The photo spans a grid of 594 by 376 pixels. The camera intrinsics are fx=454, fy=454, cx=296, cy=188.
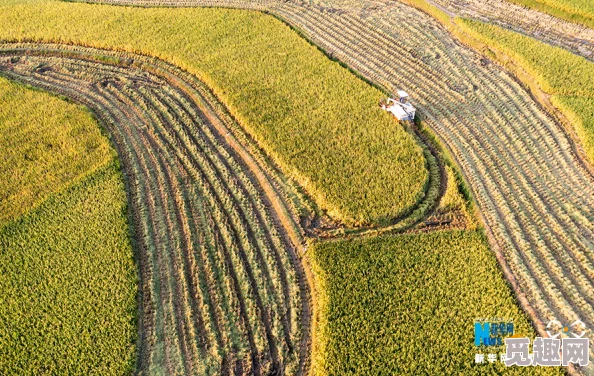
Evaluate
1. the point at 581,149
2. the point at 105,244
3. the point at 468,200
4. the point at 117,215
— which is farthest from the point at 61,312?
the point at 581,149

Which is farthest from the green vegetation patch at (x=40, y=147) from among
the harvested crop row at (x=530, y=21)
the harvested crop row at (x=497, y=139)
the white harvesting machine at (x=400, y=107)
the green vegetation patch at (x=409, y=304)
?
the harvested crop row at (x=530, y=21)

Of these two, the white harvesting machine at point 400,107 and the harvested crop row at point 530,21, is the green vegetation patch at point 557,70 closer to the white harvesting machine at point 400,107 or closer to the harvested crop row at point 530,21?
the harvested crop row at point 530,21

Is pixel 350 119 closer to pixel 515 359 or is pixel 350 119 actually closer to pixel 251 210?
pixel 251 210

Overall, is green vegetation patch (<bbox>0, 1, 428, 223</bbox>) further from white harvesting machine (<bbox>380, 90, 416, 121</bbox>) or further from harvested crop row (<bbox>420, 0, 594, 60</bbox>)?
harvested crop row (<bbox>420, 0, 594, 60</bbox>)

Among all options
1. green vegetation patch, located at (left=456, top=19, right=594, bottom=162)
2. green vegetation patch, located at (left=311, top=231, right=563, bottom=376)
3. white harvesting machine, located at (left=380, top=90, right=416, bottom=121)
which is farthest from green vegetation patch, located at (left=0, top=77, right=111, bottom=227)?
green vegetation patch, located at (left=456, top=19, right=594, bottom=162)

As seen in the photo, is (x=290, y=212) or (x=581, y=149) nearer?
(x=290, y=212)
